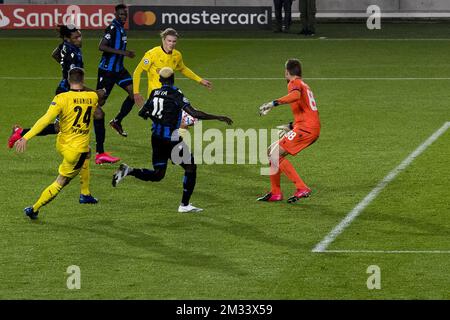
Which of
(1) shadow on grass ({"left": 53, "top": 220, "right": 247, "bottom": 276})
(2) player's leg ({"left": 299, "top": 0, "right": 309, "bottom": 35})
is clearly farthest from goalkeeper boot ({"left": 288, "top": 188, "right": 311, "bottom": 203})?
(2) player's leg ({"left": 299, "top": 0, "right": 309, "bottom": 35})

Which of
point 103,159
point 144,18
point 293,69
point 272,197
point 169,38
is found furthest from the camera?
point 144,18

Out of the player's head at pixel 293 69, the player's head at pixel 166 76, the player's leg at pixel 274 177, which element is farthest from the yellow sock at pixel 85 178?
the player's head at pixel 293 69

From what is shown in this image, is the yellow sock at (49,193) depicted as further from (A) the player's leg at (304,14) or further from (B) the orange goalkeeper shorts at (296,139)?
(A) the player's leg at (304,14)

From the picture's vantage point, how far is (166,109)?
53.8 ft

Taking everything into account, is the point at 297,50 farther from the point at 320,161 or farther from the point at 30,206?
the point at 30,206

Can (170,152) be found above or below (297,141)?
below

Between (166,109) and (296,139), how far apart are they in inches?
78.6

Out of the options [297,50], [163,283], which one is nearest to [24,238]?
[163,283]

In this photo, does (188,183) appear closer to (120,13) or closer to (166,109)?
(166,109)

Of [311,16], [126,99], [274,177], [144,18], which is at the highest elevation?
[144,18]

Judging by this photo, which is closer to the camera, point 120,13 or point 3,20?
point 120,13

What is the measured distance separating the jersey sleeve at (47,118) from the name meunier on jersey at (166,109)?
111 centimetres

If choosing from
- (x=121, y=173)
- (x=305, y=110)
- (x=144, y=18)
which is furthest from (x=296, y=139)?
(x=144, y=18)

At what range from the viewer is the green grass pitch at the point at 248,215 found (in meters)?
13.3
